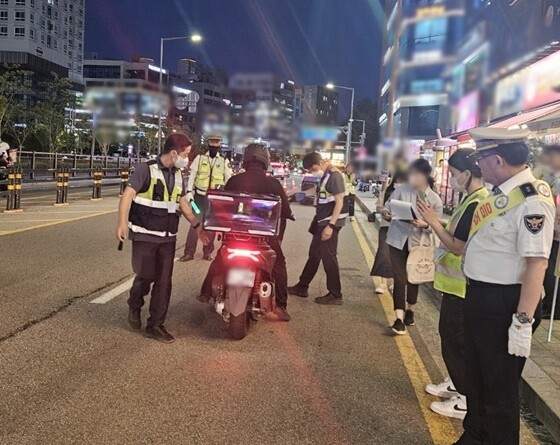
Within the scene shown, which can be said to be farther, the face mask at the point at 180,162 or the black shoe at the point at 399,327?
the black shoe at the point at 399,327

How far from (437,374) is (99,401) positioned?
276 centimetres

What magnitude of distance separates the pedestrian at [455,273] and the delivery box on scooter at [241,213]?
192 centimetres

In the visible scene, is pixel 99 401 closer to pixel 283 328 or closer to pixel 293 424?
pixel 293 424

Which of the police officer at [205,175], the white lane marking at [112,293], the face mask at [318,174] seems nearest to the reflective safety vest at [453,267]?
the face mask at [318,174]

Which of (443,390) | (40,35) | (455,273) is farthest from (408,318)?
(40,35)

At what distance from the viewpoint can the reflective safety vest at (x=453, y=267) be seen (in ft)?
12.4

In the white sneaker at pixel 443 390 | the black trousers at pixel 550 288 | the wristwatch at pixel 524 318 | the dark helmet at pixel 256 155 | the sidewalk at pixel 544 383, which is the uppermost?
the dark helmet at pixel 256 155

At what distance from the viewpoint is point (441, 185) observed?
21.7 metres

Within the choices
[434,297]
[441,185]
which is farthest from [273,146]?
[434,297]

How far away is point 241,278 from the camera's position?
18.0ft

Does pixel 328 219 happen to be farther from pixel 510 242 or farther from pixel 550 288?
pixel 510 242

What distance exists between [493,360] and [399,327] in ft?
10.4

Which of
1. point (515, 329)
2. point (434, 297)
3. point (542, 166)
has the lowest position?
point (434, 297)

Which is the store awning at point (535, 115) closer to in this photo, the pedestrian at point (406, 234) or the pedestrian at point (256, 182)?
the pedestrian at point (406, 234)
